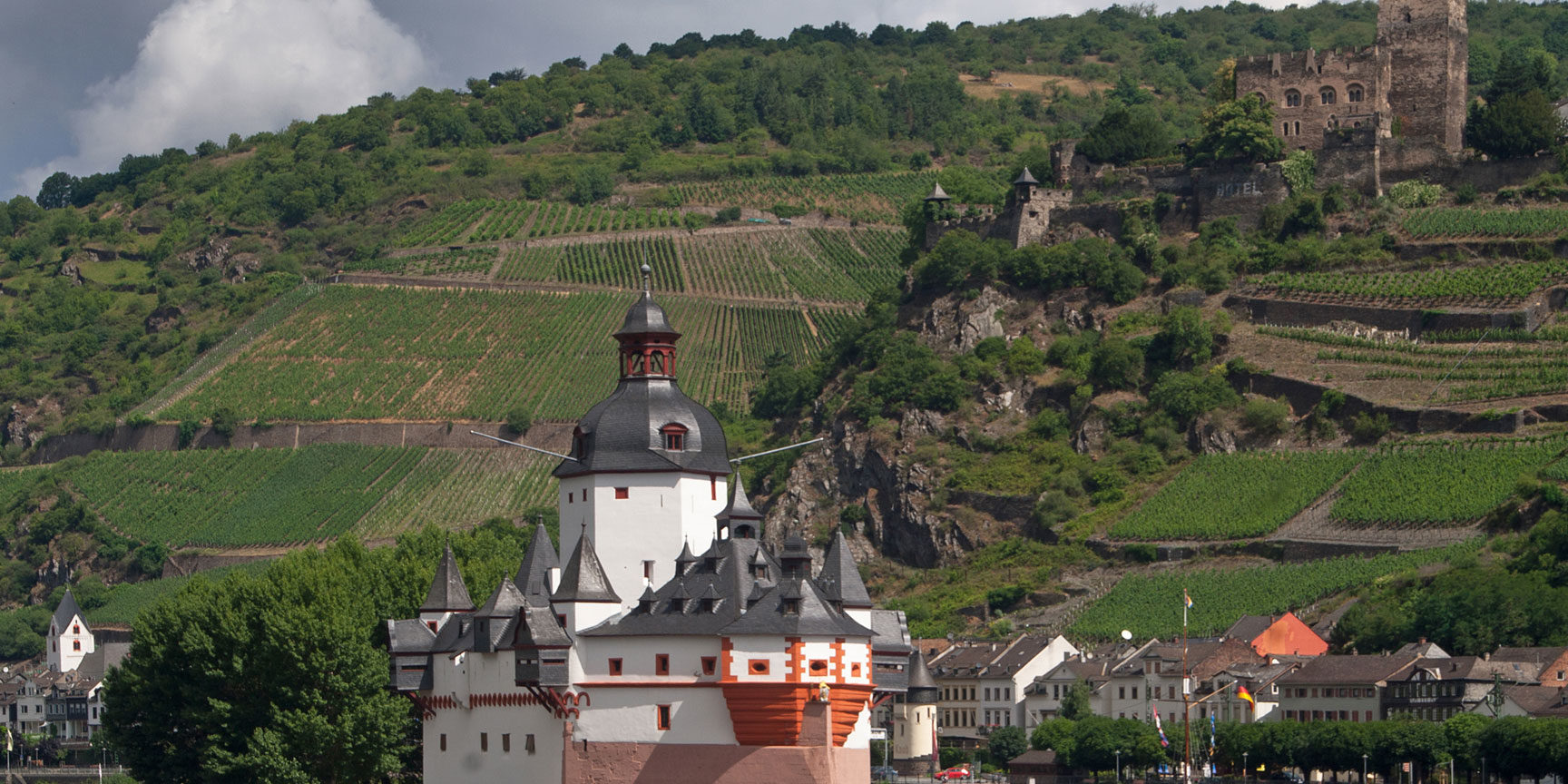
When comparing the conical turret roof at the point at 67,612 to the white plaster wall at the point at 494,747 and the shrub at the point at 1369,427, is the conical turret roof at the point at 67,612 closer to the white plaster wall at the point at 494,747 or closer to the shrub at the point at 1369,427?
the shrub at the point at 1369,427

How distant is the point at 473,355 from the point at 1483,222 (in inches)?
2449

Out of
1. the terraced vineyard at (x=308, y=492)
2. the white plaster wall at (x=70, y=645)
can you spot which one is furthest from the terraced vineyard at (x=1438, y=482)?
the white plaster wall at (x=70, y=645)

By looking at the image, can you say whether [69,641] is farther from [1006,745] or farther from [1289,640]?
[1289,640]

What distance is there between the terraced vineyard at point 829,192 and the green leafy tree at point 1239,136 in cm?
6061

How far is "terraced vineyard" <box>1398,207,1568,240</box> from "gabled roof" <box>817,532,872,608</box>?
54.8 meters

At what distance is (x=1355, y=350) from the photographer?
11138cm

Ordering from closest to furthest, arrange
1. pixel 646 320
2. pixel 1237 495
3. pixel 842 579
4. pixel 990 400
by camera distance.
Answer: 1. pixel 842 579
2. pixel 646 320
3. pixel 1237 495
4. pixel 990 400

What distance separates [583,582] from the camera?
6425 cm

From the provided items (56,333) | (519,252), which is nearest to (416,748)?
(519,252)

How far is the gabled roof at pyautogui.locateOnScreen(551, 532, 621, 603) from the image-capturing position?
6419cm

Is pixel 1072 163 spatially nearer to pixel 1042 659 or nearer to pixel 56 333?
pixel 1042 659

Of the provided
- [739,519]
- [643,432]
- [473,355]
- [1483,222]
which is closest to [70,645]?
[473,355]

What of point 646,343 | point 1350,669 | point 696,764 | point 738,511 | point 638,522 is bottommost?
point 696,764

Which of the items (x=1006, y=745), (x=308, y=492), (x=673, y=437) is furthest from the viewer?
(x=308, y=492)
